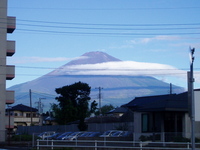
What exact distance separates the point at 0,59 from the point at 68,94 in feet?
115

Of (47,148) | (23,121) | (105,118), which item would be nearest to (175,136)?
(47,148)

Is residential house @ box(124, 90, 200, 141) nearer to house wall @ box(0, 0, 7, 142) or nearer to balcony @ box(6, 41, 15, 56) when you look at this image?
house wall @ box(0, 0, 7, 142)

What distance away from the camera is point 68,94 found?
291 ft

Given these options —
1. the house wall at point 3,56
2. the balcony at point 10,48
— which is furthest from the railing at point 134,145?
the balcony at point 10,48

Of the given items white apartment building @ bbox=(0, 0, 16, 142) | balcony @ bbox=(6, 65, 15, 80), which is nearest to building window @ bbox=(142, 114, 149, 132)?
white apartment building @ bbox=(0, 0, 16, 142)

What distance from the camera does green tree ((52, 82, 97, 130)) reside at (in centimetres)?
8112

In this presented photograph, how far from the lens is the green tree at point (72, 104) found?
81.1 meters

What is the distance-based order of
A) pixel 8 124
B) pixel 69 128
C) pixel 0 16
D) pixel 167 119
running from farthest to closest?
pixel 69 128
pixel 8 124
pixel 0 16
pixel 167 119

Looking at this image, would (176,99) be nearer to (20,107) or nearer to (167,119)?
(167,119)

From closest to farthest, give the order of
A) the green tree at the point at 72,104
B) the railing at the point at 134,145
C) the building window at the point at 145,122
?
the railing at the point at 134,145
the building window at the point at 145,122
the green tree at the point at 72,104

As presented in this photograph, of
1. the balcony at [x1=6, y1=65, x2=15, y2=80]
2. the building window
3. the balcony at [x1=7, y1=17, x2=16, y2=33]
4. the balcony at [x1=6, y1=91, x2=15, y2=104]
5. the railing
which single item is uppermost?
the balcony at [x1=7, y1=17, x2=16, y2=33]

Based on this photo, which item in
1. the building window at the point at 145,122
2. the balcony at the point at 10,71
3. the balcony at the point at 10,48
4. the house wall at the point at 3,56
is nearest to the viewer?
the building window at the point at 145,122

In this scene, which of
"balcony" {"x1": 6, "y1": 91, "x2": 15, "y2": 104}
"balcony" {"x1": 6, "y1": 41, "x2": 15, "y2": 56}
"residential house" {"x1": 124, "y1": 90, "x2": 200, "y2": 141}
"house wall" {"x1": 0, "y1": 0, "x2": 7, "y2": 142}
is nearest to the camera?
"residential house" {"x1": 124, "y1": 90, "x2": 200, "y2": 141}

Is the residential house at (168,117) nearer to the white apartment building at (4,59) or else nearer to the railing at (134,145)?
the railing at (134,145)
